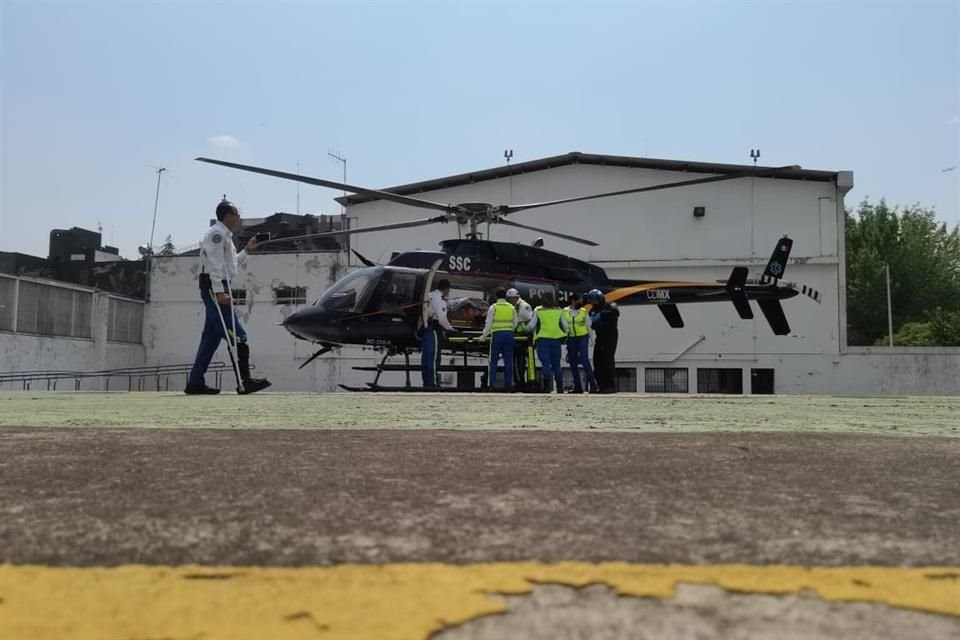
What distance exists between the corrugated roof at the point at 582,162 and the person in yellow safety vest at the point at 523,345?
1555cm

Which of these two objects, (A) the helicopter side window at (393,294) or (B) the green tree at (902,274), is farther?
(B) the green tree at (902,274)

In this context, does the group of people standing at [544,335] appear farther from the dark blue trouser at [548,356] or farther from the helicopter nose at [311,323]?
the helicopter nose at [311,323]

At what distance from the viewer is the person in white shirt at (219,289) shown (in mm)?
7418

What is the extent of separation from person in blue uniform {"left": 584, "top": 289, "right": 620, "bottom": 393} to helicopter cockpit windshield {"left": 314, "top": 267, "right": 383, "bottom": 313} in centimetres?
370

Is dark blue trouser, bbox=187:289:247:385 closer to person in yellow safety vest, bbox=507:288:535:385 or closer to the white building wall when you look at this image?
person in yellow safety vest, bbox=507:288:535:385

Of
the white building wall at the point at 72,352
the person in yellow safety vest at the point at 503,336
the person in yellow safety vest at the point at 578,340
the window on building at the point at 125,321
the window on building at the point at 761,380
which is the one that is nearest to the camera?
the person in yellow safety vest at the point at 503,336

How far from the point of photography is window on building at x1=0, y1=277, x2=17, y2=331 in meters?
24.2

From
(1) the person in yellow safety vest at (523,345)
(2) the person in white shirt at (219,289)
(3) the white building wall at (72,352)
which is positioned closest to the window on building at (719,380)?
(1) the person in yellow safety vest at (523,345)

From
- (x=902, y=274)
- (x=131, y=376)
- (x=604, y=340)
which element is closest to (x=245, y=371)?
(x=604, y=340)

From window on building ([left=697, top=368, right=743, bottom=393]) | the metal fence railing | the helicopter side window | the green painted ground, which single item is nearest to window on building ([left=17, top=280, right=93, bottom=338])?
the metal fence railing

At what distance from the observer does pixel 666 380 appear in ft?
88.7

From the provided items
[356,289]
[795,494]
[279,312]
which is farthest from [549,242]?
[795,494]

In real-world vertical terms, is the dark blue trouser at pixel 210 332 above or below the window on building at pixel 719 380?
above

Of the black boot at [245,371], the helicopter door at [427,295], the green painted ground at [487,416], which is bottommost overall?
the green painted ground at [487,416]
